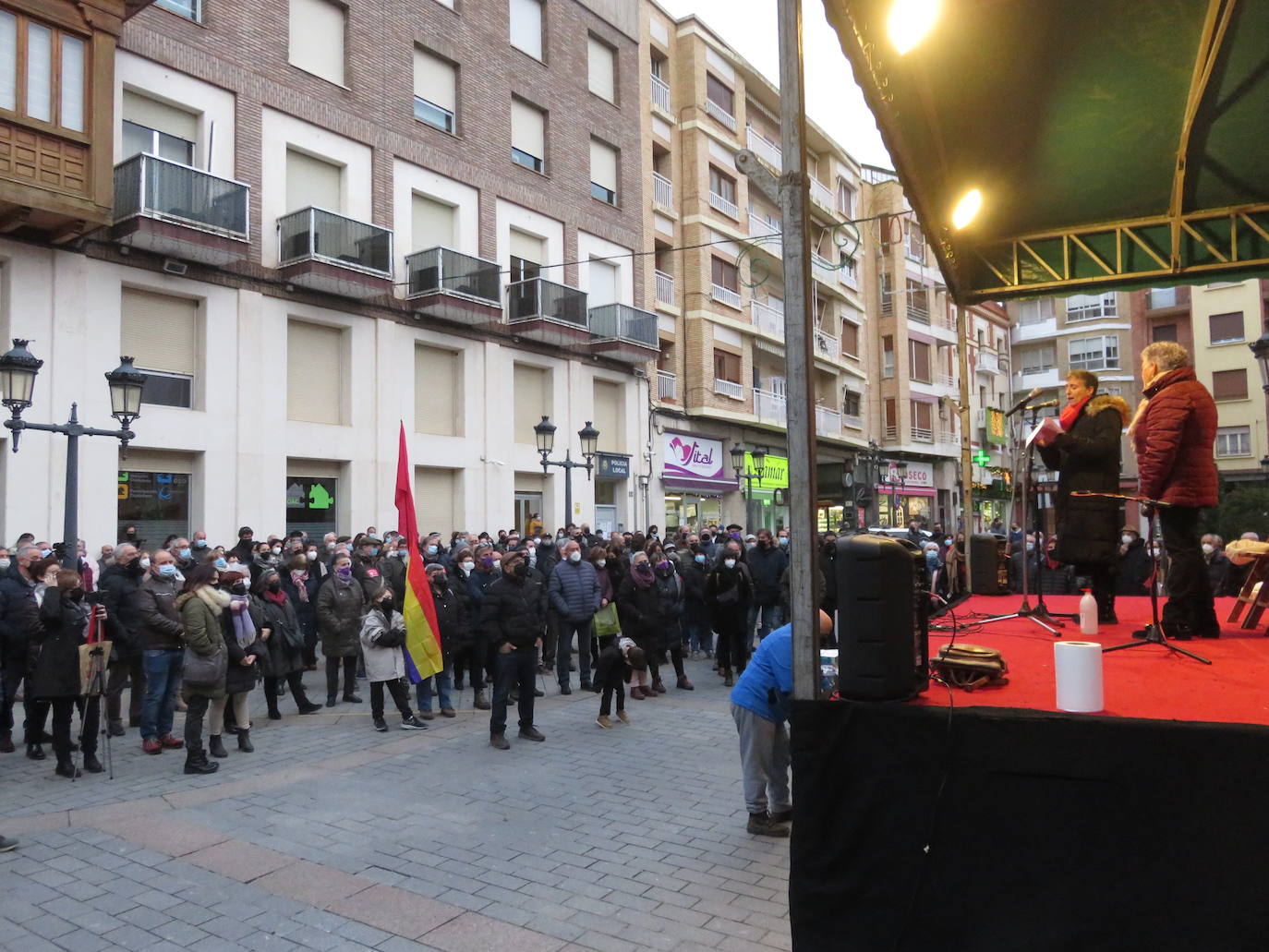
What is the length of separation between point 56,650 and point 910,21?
799 centimetres

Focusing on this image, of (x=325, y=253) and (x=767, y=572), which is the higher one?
(x=325, y=253)

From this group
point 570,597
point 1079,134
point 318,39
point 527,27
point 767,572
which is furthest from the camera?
point 527,27

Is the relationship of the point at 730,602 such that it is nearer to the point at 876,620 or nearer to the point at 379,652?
the point at 379,652

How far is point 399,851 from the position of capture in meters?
5.93

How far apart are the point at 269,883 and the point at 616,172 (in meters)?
25.2

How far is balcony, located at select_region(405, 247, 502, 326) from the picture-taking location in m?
20.8

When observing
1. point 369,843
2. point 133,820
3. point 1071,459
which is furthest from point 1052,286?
point 133,820

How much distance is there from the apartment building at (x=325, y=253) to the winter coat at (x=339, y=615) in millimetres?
6926

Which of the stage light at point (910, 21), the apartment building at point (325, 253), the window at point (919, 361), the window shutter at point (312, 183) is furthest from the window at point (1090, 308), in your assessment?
the stage light at point (910, 21)

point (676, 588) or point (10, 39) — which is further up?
point (10, 39)

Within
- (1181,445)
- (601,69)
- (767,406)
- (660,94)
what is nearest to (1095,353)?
(767,406)

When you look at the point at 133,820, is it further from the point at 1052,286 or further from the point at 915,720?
the point at 1052,286

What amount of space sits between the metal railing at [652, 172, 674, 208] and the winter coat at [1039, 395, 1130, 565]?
24.8 meters

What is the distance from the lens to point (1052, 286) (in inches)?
302
